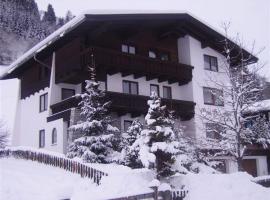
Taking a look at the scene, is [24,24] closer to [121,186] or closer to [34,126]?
[34,126]

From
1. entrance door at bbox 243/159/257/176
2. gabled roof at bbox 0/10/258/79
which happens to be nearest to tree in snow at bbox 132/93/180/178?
gabled roof at bbox 0/10/258/79

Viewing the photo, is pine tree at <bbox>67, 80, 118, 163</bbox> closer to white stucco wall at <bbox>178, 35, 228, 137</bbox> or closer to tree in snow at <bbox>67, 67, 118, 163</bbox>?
tree in snow at <bbox>67, 67, 118, 163</bbox>

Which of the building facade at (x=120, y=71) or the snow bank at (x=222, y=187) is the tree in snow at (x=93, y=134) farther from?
the snow bank at (x=222, y=187)

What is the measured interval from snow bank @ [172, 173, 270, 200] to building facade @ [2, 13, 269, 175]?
28.7 feet

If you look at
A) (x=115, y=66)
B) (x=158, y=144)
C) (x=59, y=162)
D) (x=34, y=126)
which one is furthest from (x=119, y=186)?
(x=34, y=126)

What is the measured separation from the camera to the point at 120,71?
25766mm

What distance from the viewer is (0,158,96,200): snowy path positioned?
14.6 meters

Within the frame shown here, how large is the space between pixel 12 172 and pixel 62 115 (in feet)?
21.5

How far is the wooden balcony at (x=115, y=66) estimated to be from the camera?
2391cm

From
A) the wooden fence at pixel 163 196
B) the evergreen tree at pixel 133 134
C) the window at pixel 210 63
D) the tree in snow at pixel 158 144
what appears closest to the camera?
the wooden fence at pixel 163 196

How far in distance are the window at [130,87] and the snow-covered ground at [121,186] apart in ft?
33.1

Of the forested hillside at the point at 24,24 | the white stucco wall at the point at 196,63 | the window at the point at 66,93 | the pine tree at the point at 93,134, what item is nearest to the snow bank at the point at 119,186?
the pine tree at the point at 93,134

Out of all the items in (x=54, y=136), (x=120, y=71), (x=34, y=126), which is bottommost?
(x=54, y=136)

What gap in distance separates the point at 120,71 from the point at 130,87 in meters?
1.88
